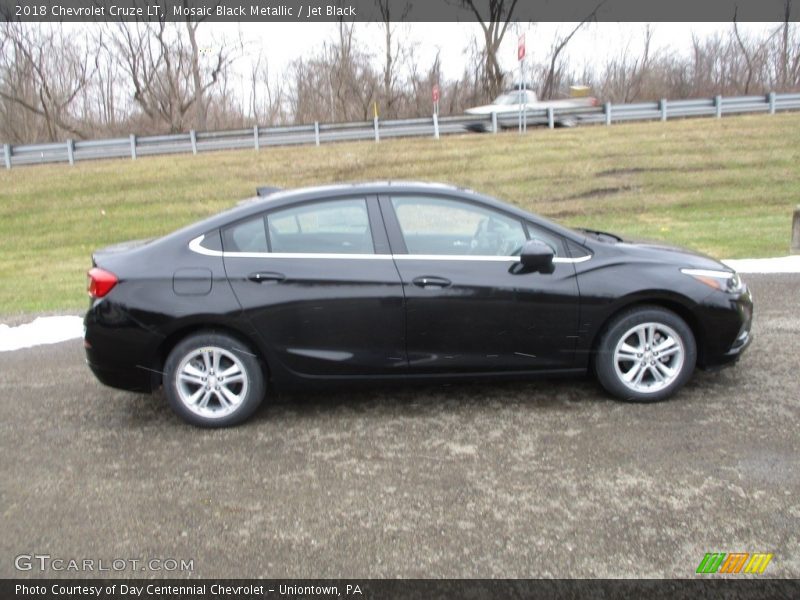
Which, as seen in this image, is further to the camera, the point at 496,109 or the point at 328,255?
the point at 496,109

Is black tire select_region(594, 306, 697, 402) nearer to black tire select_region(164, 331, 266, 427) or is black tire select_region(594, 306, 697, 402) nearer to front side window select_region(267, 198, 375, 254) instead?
front side window select_region(267, 198, 375, 254)

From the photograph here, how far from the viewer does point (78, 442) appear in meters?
A: 4.26

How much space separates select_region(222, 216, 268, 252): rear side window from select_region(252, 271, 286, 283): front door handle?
0.18 m

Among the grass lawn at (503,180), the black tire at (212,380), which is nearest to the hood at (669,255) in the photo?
the black tire at (212,380)

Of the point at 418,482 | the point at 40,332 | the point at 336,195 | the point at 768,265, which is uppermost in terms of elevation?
the point at 336,195

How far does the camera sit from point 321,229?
4.39m

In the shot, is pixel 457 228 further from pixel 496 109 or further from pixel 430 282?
pixel 496 109

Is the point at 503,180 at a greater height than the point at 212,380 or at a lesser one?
greater

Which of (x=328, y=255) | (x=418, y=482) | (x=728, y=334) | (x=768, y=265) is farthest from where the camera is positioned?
(x=768, y=265)

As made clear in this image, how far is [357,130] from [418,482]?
21058 millimetres

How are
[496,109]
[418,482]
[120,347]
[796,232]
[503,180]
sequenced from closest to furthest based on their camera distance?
1. [418,482]
2. [120,347]
3. [796,232]
4. [503,180]
5. [496,109]

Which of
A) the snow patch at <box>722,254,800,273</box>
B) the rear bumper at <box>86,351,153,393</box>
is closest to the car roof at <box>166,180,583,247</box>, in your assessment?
the rear bumper at <box>86,351,153,393</box>

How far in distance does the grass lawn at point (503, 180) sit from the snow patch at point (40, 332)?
4.49m

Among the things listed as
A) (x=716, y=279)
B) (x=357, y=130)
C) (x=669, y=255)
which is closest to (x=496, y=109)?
(x=357, y=130)
